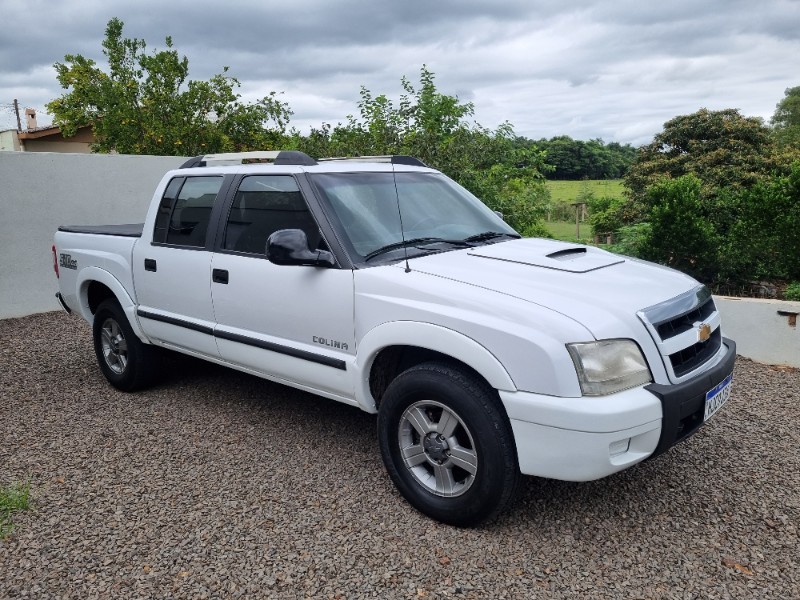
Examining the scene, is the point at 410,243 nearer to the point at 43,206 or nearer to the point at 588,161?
the point at 43,206

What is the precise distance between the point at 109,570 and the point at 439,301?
1.96 meters

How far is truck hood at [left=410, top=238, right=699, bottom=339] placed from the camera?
288cm

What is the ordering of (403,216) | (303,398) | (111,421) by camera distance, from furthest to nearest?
(303,398), (111,421), (403,216)

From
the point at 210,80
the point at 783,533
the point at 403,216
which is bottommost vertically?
the point at 783,533

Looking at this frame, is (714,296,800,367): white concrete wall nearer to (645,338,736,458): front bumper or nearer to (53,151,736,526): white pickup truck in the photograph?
(53,151,736,526): white pickup truck

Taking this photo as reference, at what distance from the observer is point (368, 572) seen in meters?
2.88

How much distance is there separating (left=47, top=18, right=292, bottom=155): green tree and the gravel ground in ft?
29.3

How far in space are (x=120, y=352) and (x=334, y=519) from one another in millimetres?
2894

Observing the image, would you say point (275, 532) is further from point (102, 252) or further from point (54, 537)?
point (102, 252)

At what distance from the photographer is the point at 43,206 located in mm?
8320

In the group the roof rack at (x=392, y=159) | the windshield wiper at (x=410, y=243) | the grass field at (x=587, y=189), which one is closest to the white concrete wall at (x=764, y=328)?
the roof rack at (x=392, y=159)

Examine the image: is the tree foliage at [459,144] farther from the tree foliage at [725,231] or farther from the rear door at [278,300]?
the rear door at [278,300]

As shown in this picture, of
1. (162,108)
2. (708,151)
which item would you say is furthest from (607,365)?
(708,151)

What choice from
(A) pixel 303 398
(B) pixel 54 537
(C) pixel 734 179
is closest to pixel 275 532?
(B) pixel 54 537
